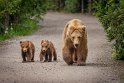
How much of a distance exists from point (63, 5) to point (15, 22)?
118ft

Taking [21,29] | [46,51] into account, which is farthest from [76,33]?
[21,29]

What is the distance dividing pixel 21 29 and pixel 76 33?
1667 cm

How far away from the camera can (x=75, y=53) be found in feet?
52.7

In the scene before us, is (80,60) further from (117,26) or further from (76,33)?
(117,26)

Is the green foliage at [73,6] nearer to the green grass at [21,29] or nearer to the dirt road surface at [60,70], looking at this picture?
the green grass at [21,29]

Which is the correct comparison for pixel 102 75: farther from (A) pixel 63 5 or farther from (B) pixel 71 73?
(A) pixel 63 5

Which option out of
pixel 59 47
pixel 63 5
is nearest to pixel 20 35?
→ pixel 59 47

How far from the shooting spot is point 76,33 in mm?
15406

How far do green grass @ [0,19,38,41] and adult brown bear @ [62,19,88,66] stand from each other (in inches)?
419

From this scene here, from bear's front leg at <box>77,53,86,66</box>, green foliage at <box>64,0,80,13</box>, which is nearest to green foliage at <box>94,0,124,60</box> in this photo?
bear's front leg at <box>77,53,86,66</box>

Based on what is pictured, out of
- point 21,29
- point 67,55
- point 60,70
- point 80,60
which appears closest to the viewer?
point 60,70

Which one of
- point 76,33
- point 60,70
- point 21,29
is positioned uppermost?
point 76,33

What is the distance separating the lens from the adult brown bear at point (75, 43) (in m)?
15.4

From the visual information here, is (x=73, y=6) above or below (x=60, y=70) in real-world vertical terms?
below
